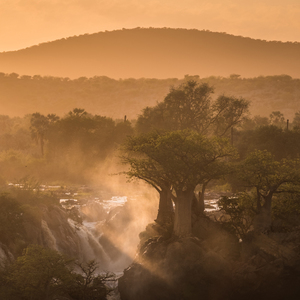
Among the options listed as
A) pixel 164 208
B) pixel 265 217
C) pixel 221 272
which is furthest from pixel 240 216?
pixel 164 208

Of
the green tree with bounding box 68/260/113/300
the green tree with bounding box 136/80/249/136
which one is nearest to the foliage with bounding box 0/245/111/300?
the green tree with bounding box 68/260/113/300

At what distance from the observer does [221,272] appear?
37.4 m

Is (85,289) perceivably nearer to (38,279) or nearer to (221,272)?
(38,279)

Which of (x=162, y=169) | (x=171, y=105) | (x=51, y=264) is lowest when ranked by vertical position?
(x=51, y=264)

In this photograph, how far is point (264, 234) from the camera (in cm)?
3909

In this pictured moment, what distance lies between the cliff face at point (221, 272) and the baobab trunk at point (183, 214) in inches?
62.2

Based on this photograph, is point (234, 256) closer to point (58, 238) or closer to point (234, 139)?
point (58, 238)

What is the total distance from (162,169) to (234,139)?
50539 mm

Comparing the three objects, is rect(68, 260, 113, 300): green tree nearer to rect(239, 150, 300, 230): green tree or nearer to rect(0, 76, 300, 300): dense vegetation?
rect(0, 76, 300, 300): dense vegetation

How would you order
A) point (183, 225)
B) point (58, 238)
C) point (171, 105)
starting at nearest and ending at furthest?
point (183, 225)
point (58, 238)
point (171, 105)

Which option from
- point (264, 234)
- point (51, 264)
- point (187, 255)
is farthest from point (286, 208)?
point (51, 264)

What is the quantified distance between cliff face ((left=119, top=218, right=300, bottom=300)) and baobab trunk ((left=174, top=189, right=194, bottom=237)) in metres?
1.58

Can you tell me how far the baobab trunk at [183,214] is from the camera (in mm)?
40656

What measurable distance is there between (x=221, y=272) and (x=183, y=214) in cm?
594
